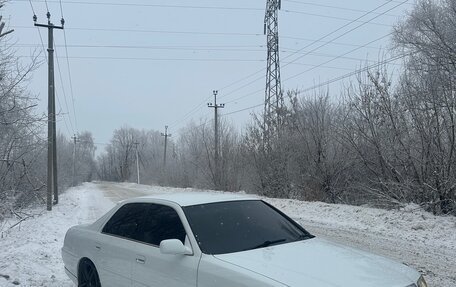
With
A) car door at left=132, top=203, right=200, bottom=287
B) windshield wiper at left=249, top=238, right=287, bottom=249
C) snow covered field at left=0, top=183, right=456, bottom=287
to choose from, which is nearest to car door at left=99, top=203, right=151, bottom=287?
car door at left=132, top=203, right=200, bottom=287

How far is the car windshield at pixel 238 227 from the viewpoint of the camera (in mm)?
4148

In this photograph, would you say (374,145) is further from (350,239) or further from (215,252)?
(215,252)

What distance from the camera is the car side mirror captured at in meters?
3.97

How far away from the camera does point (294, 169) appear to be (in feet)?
69.4

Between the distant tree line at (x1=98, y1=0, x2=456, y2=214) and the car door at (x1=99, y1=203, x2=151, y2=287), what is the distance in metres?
10.3

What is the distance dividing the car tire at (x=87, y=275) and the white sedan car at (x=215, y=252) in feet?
0.04

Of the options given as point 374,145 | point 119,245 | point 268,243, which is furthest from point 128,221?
point 374,145

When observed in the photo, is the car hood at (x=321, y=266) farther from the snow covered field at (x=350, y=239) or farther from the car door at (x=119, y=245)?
the snow covered field at (x=350, y=239)

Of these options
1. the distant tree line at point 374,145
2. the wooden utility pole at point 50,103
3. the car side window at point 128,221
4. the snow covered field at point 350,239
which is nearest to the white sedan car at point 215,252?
the car side window at point 128,221

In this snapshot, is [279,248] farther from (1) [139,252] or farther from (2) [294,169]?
(2) [294,169]

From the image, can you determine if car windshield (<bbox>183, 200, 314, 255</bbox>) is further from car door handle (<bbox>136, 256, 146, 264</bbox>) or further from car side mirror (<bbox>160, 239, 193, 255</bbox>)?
car door handle (<bbox>136, 256, 146, 264</bbox>)

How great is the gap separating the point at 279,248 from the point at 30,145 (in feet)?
45.6

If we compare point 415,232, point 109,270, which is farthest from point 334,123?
point 109,270

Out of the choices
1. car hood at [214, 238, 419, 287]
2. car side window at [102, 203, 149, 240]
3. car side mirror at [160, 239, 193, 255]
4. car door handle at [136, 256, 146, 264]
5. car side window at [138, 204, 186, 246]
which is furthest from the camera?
car side window at [102, 203, 149, 240]
